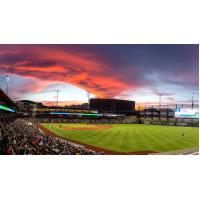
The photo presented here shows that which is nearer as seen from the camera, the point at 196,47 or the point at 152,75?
the point at 196,47

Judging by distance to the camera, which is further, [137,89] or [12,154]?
[137,89]

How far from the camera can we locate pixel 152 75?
15.5 meters

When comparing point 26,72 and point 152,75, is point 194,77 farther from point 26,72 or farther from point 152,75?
point 26,72

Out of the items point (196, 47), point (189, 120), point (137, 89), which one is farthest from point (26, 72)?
point (189, 120)

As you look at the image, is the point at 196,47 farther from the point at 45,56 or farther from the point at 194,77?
the point at 45,56

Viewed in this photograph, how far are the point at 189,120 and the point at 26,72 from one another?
28870 millimetres
